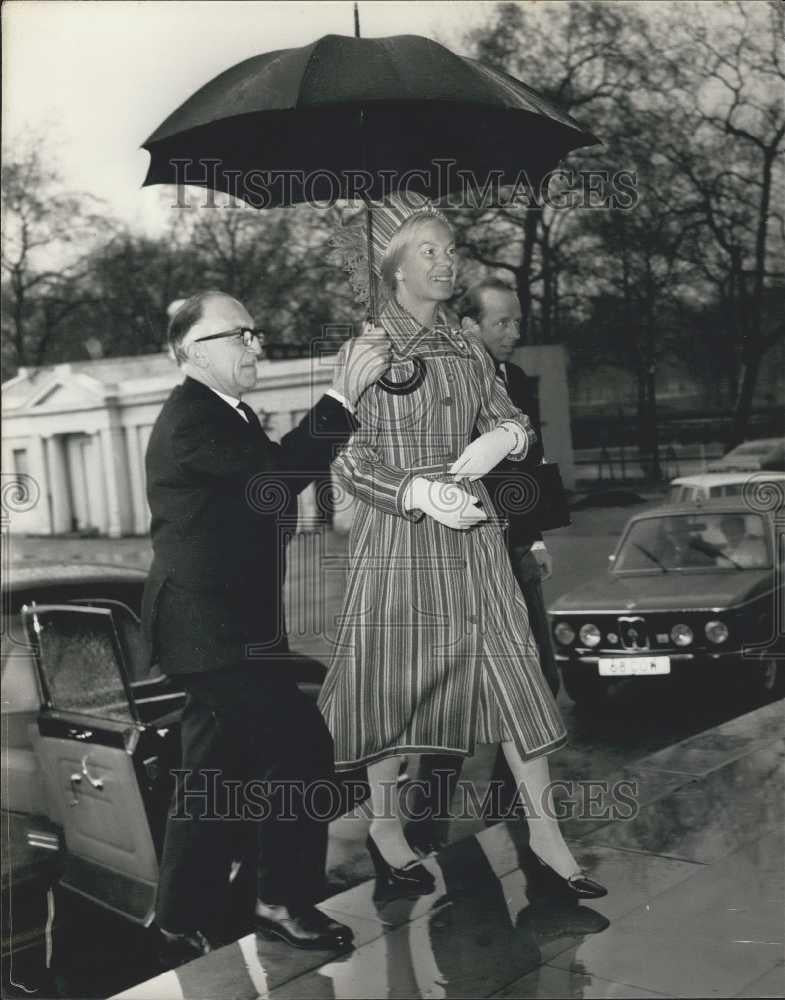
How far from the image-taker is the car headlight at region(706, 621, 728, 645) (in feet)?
19.3

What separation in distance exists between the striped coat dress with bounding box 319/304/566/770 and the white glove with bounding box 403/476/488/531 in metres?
0.05

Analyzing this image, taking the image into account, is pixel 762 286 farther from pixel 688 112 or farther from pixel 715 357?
pixel 688 112

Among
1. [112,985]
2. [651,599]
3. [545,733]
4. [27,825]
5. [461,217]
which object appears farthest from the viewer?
[651,599]

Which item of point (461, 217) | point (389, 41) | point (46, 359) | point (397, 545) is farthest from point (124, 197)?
point (397, 545)

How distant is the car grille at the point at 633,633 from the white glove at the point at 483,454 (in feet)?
10.2

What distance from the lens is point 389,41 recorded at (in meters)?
3.21

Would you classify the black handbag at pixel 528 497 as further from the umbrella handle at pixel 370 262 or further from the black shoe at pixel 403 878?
the black shoe at pixel 403 878

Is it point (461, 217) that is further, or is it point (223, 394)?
point (461, 217)

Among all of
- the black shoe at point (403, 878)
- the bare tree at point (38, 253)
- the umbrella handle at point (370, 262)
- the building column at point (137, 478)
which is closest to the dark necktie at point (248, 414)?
the umbrella handle at point (370, 262)

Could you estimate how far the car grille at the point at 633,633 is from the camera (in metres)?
6.10

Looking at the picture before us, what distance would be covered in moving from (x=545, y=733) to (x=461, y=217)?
277 cm

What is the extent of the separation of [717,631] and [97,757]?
335 cm

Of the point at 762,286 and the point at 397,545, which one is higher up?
the point at 762,286

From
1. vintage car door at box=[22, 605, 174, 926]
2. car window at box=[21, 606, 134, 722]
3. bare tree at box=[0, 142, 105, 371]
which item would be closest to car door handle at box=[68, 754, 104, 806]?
vintage car door at box=[22, 605, 174, 926]
